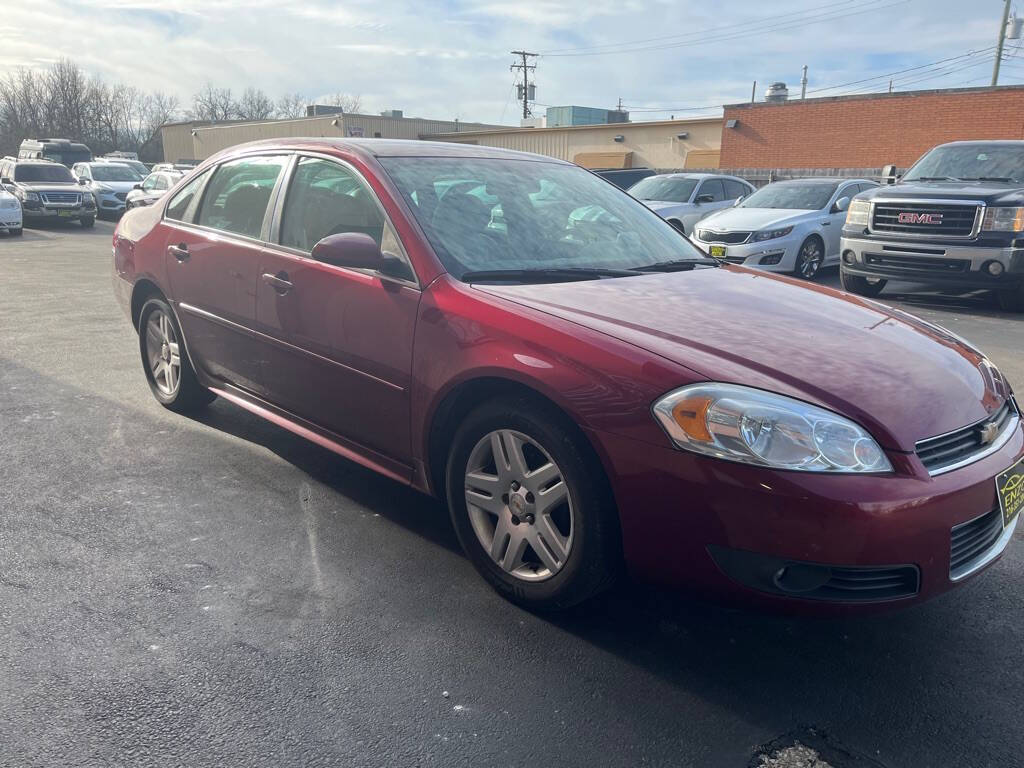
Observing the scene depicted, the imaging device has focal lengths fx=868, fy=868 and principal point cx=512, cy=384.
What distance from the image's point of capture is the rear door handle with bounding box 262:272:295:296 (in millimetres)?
3855

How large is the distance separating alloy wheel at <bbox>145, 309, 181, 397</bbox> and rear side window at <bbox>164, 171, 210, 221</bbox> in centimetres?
56

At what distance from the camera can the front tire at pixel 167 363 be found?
4938 mm

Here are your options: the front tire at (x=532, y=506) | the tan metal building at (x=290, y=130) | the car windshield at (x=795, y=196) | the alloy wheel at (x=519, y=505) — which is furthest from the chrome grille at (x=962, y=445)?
the tan metal building at (x=290, y=130)

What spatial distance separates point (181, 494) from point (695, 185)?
1279 cm

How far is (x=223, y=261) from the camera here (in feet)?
14.1

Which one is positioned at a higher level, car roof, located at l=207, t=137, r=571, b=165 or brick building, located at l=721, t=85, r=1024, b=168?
brick building, located at l=721, t=85, r=1024, b=168

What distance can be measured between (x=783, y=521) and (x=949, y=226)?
8.24m

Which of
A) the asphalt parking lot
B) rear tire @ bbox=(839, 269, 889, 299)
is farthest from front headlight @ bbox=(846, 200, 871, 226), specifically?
the asphalt parking lot

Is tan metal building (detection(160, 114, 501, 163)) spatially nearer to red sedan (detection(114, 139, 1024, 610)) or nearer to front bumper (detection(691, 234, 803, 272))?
front bumper (detection(691, 234, 803, 272))

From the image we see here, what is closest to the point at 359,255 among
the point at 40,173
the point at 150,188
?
the point at 40,173

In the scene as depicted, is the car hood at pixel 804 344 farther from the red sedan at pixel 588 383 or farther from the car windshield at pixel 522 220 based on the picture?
the car windshield at pixel 522 220

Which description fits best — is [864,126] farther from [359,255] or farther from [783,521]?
[783,521]

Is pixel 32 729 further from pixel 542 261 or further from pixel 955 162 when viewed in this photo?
pixel 955 162

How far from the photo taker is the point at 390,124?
44.1 m
